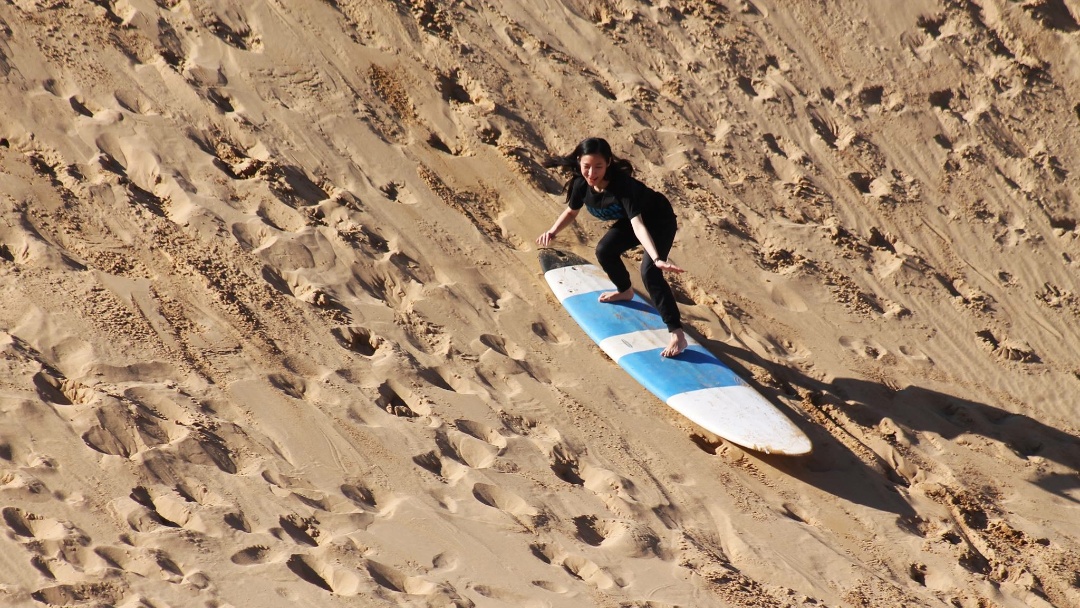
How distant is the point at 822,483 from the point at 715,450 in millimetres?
548

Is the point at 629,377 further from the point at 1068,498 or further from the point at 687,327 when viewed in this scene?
the point at 1068,498

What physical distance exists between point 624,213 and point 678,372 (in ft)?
2.95

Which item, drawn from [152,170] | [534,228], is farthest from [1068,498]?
[152,170]

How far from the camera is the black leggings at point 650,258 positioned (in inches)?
202

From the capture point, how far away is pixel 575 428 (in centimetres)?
494

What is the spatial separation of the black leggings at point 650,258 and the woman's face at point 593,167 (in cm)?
36

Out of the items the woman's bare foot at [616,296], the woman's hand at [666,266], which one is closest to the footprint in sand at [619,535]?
the woman's hand at [666,266]

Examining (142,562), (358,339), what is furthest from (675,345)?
(142,562)

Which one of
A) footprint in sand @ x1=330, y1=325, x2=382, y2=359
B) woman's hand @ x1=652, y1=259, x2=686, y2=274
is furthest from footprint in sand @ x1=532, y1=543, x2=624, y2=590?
footprint in sand @ x1=330, y1=325, x2=382, y2=359

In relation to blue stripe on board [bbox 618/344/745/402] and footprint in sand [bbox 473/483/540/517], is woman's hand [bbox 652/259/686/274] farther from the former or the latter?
footprint in sand [bbox 473/483/540/517]

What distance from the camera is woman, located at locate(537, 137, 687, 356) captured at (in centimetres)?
498

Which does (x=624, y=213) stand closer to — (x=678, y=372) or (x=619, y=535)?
(x=678, y=372)

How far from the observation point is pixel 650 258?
514cm

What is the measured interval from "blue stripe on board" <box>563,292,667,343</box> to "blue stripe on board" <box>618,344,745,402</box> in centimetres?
23
